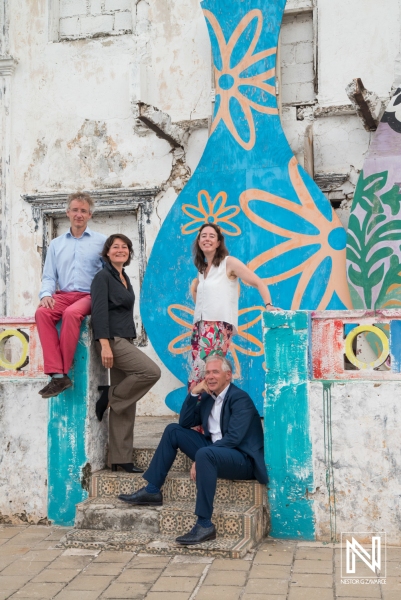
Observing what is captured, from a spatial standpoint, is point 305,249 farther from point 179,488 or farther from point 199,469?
point 199,469

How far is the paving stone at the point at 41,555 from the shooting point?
15.3ft

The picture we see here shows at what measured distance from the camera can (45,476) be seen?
18.2ft

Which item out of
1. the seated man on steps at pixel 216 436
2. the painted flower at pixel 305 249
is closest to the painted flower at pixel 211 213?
the painted flower at pixel 305 249

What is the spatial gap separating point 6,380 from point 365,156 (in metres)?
3.96

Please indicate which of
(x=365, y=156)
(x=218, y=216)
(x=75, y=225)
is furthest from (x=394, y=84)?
(x=75, y=225)

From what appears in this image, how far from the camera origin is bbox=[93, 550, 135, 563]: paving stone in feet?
15.1

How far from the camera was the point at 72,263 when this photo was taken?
5547 mm

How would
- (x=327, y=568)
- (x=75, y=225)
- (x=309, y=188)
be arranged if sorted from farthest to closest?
1. (x=309, y=188)
2. (x=75, y=225)
3. (x=327, y=568)

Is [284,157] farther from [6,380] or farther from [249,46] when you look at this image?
[6,380]

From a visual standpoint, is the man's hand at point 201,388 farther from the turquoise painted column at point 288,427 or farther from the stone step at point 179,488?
the stone step at point 179,488

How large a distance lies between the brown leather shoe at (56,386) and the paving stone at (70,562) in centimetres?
113

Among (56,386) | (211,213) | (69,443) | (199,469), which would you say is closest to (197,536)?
(199,469)

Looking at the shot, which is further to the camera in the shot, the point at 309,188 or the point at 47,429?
the point at 309,188

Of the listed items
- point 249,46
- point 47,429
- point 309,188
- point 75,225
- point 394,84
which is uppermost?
point 249,46
